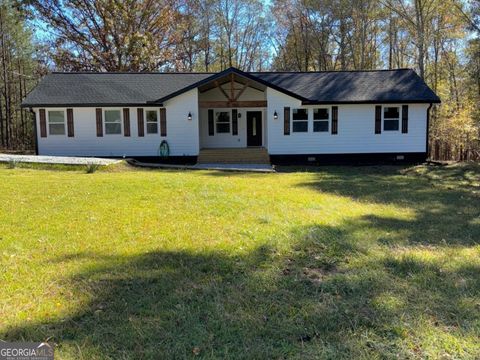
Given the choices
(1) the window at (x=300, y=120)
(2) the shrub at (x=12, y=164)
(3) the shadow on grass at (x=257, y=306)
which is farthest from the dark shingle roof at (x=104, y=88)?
(3) the shadow on grass at (x=257, y=306)

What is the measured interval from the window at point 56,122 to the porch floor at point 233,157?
6409 mm

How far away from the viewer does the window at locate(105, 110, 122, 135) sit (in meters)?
19.5

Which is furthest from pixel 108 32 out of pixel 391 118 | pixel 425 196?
pixel 425 196

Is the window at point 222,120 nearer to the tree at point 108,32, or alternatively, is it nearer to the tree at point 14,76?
the tree at point 108,32

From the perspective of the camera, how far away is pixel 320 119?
65.2 feet

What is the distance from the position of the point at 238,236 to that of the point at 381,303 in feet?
8.07

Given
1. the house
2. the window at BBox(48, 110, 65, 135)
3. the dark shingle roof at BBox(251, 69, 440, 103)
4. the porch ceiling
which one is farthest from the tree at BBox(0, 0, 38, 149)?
the dark shingle roof at BBox(251, 69, 440, 103)

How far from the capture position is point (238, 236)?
19.1 feet

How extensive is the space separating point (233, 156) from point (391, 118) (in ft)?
24.8

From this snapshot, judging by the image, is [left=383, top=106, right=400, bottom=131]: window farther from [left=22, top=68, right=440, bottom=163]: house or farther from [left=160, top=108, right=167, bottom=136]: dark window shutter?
[left=160, top=108, right=167, bottom=136]: dark window shutter

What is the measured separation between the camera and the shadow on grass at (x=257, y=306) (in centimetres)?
301

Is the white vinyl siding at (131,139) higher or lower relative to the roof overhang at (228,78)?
lower

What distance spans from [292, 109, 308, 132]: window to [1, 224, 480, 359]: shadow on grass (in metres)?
15.1

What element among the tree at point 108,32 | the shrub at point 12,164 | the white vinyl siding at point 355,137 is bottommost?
the shrub at point 12,164
